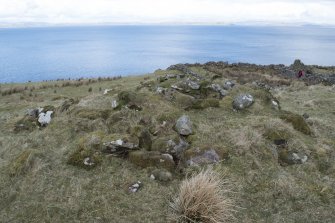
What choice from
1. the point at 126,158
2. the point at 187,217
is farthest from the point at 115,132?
the point at 187,217

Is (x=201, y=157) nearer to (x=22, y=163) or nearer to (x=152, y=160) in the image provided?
(x=152, y=160)

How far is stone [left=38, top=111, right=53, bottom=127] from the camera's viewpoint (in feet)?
49.6

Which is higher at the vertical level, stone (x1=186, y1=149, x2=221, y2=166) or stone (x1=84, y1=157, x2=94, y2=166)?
stone (x1=186, y1=149, x2=221, y2=166)

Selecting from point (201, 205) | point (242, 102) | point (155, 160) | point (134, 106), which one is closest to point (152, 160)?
point (155, 160)

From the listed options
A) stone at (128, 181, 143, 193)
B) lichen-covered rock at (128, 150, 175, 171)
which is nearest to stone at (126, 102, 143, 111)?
lichen-covered rock at (128, 150, 175, 171)

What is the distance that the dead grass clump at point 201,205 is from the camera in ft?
27.7

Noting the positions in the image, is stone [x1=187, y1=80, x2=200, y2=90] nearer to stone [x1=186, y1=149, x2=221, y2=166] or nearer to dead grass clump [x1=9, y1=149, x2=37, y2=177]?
stone [x1=186, y1=149, x2=221, y2=166]

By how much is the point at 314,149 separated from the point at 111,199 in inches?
296

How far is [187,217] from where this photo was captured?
8438mm

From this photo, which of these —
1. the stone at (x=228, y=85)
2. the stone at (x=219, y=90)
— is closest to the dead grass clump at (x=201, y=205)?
the stone at (x=219, y=90)

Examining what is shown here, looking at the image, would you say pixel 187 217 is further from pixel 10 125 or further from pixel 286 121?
pixel 10 125

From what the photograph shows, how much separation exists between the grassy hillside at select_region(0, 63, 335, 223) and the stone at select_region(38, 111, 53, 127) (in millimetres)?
252

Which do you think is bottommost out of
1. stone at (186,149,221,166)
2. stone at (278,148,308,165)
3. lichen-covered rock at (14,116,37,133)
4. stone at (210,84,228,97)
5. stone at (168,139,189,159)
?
lichen-covered rock at (14,116,37,133)

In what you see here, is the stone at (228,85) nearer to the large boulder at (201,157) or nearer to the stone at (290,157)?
the stone at (290,157)
